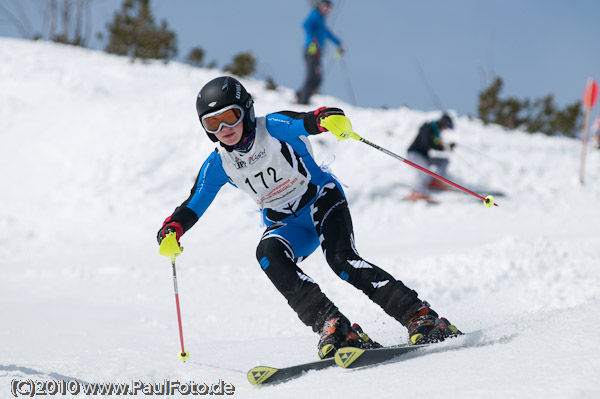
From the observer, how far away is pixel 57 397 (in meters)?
2.74

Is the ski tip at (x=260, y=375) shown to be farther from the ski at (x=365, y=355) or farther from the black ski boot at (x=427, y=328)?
the black ski boot at (x=427, y=328)

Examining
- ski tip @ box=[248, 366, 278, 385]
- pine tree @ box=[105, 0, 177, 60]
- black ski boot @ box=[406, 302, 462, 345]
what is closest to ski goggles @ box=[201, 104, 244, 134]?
ski tip @ box=[248, 366, 278, 385]

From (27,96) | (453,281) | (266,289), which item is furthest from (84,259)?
(27,96)

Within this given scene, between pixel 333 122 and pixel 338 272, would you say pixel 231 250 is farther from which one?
pixel 333 122

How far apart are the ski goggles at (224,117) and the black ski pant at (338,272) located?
29.9 inches

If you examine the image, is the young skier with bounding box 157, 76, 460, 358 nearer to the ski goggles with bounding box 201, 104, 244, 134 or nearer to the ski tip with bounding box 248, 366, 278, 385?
the ski goggles with bounding box 201, 104, 244, 134

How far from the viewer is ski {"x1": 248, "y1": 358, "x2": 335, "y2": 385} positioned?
119 inches

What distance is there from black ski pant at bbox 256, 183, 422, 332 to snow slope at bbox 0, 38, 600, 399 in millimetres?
385

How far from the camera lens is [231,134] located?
3.36 metres

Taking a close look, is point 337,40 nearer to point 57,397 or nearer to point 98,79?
point 98,79

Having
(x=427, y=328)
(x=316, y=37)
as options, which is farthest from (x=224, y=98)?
(x=316, y=37)

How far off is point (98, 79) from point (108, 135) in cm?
324

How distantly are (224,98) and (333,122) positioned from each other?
668 millimetres

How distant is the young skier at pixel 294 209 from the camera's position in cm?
323
